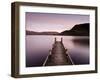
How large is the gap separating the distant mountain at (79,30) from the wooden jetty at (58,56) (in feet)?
0.32

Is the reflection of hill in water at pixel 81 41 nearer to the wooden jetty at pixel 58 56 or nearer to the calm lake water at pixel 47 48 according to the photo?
the calm lake water at pixel 47 48

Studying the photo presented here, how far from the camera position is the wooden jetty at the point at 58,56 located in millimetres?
1901

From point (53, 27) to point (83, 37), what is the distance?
27 cm

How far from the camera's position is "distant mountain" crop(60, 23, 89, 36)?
196cm

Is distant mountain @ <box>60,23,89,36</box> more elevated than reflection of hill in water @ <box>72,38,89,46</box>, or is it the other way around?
distant mountain @ <box>60,23,89,36</box>

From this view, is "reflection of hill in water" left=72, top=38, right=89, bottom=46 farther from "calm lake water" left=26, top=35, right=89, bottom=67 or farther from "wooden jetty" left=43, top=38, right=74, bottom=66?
"wooden jetty" left=43, top=38, right=74, bottom=66

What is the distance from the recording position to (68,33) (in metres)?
1.96

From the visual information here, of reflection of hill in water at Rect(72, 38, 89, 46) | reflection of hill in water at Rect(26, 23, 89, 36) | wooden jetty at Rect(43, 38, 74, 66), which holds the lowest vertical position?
wooden jetty at Rect(43, 38, 74, 66)

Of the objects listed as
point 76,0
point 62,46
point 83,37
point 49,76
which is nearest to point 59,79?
point 49,76

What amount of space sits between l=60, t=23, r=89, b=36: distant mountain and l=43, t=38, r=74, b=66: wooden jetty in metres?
0.10

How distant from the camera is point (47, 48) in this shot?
1889mm

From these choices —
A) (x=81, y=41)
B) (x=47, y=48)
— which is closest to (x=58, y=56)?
(x=47, y=48)

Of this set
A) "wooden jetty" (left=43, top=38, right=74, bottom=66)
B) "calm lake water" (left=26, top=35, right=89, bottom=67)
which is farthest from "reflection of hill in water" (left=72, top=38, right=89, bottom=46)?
"wooden jetty" (left=43, top=38, right=74, bottom=66)

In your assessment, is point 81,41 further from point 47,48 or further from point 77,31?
point 47,48
